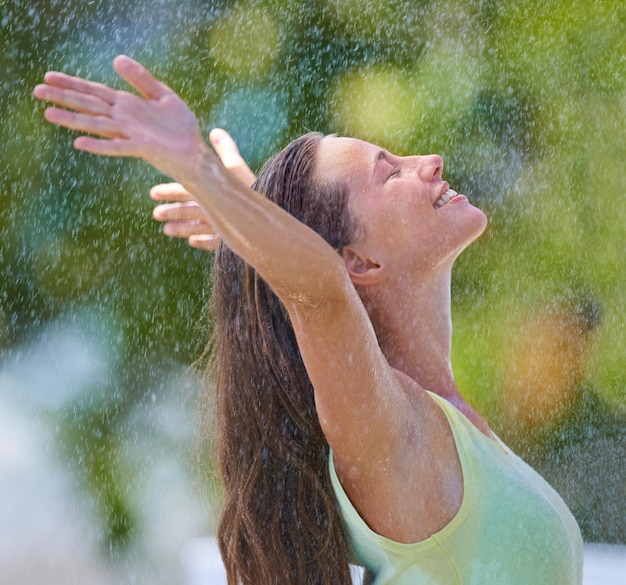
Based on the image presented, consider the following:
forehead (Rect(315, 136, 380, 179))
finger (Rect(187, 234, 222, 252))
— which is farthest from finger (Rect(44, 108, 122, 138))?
finger (Rect(187, 234, 222, 252))

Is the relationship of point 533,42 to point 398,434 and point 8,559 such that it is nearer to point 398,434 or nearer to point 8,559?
point 8,559

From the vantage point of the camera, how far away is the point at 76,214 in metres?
6.11

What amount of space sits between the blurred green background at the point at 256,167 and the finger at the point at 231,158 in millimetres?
2689

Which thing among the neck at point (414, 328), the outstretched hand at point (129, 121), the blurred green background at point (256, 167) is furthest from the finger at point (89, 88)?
the blurred green background at point (256, 167)

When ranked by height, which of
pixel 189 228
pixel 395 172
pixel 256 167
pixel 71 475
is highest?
pixel 395 172

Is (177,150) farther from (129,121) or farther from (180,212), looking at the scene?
(180,212)

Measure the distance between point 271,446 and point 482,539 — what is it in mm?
468

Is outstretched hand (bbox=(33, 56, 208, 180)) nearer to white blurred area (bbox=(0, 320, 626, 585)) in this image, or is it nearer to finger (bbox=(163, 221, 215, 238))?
finger (bbox=(163, 221, 215, 238))

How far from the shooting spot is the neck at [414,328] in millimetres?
2271

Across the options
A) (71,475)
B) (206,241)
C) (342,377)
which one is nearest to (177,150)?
(342,377)

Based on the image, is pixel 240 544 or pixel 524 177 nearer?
pixel 240 544

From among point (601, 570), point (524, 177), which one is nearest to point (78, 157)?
point (524, 177)

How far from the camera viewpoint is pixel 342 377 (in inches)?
72.1

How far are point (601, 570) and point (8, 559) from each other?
3597 mm
